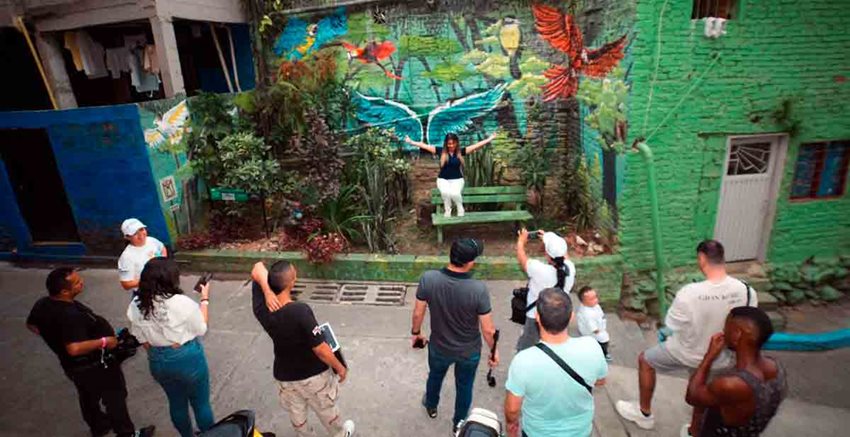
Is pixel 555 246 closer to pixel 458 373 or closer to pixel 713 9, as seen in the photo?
pixel 458 373

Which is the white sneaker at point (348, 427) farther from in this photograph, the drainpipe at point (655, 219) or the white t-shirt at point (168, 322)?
the drainpipe at point (655, 219)

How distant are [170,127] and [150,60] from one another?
2389mm

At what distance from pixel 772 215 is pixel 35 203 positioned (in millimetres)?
11385

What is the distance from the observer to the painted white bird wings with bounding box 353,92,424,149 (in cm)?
912

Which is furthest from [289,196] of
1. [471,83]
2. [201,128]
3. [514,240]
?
[471,83]

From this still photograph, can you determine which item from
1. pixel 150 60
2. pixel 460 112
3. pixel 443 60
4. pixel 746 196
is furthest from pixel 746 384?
pixel 150 60

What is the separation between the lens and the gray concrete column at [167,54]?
6730 mm

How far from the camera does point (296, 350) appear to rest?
299cm

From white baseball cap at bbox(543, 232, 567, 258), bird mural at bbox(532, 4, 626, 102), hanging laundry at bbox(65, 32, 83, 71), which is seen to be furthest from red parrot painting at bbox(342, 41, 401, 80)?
white baseball cap at bbox(543, 232, 567, 258)

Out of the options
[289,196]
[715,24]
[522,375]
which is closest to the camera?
[522,375]

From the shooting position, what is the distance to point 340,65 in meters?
9.00

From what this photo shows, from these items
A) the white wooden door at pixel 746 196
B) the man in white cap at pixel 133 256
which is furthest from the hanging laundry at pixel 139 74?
the white wooden door at pixel 746 196

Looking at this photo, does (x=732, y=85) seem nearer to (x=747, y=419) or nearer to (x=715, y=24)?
(x=715, y=24)

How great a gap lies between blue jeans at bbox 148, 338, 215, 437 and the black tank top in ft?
10.9
